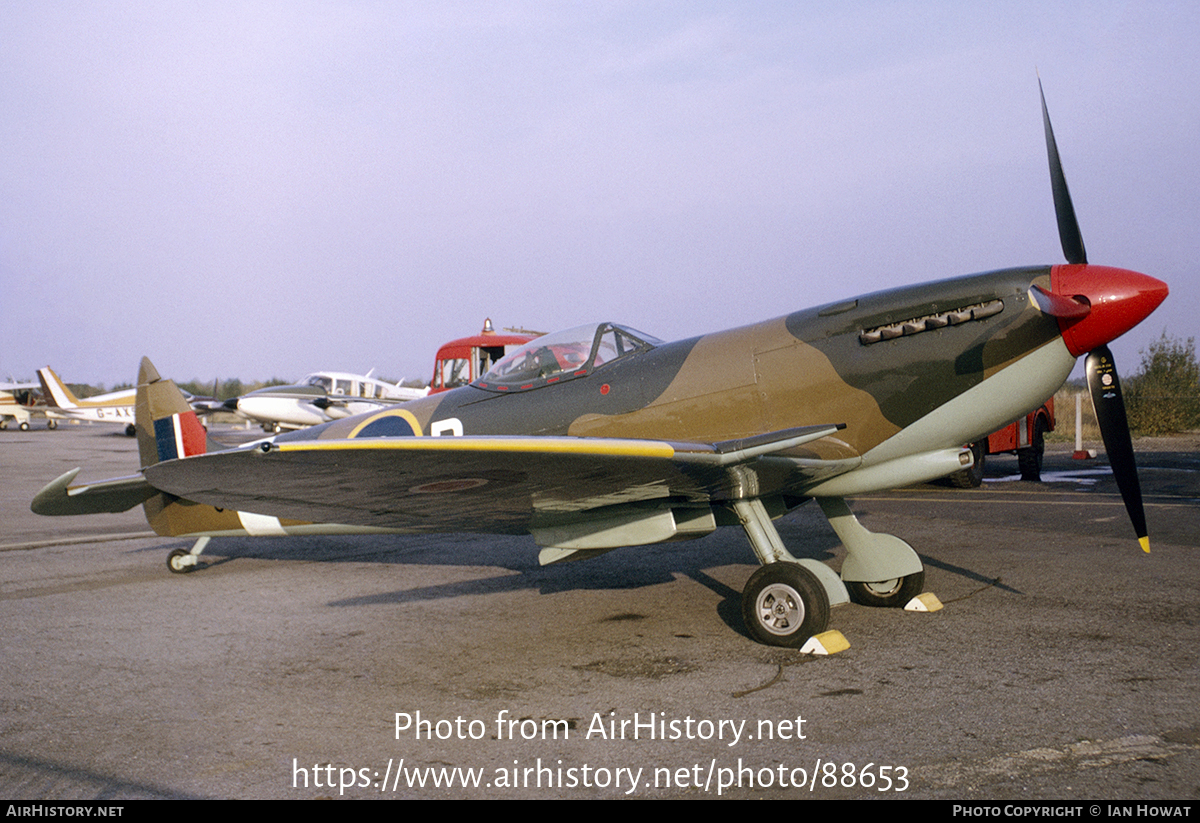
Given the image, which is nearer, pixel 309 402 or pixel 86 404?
pixel 309 402

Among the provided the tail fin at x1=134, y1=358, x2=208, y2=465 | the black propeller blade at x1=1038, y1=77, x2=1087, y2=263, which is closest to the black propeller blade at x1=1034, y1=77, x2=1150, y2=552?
the black propeller blade at x1=1038, y1=77, x2=1087, y2=263

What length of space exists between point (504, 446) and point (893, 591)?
3291mm

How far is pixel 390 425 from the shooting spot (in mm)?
6293

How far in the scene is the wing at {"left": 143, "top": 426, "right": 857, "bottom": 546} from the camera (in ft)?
11.0

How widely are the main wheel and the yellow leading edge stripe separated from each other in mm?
1239

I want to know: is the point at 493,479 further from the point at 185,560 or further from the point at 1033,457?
the point at 1033,457

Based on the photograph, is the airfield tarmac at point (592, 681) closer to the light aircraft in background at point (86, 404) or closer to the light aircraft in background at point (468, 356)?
the light aircraft in background at point (468, 356)

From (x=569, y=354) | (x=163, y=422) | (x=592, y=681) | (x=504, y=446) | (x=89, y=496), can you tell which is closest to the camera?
(x=504, y=446)

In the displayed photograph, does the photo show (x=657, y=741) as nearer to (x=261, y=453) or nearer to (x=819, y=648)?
(x=819, y=648)

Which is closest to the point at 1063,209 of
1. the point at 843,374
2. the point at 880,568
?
the point at 843,374

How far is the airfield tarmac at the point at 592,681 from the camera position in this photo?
286cm

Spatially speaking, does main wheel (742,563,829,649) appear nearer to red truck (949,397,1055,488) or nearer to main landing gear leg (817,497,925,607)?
main landing gear leg (817,497,925,607)

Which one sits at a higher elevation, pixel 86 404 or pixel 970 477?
pixel 86 404

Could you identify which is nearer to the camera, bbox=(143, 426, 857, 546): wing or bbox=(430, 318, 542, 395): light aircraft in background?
bbox=(143, 426, 857, 546): wing
